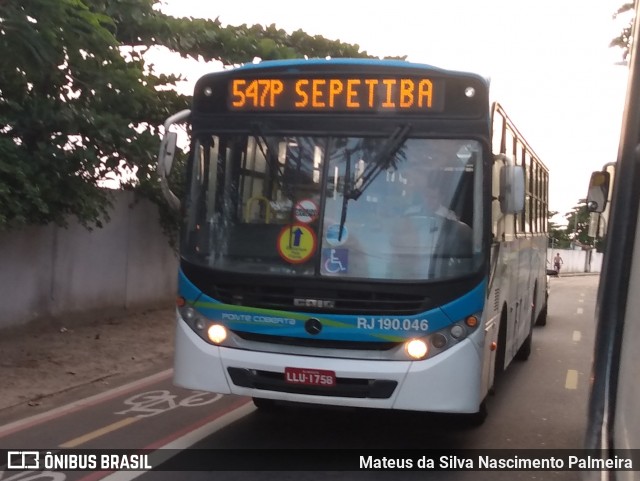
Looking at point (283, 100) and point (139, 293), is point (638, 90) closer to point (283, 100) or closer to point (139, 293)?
point (283, 100)

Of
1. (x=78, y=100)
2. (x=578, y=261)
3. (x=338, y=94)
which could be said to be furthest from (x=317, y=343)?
(x=578, y=261)

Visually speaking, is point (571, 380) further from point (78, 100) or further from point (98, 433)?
point (78, 100)

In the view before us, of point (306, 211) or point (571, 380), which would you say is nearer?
point (306, 211)

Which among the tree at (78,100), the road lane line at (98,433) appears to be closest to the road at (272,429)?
the road lane line at (98,433)

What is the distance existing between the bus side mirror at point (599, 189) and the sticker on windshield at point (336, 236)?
185 cm

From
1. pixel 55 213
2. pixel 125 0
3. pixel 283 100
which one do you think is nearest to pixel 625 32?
pixel 125 0

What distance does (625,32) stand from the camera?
24672 millimetres

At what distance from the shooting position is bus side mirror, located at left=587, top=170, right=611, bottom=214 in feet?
20.2

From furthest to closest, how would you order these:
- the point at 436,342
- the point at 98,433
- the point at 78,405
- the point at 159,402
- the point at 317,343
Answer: the point at 159,402 < the point at 78,405 < the point at 98,433 < the point at 317,343 < the point at 436,342

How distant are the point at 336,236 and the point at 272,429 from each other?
7.34 ft

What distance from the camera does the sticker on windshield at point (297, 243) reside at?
655cm

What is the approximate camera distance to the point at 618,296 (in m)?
4.48

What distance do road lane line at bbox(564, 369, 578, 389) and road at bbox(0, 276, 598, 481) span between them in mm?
539

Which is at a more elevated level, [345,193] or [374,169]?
[374,169]
